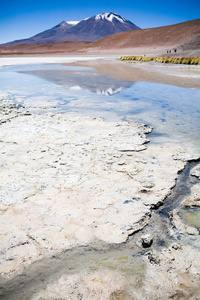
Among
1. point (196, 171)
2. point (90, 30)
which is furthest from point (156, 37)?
point (90, 30)

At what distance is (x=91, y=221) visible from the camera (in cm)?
146

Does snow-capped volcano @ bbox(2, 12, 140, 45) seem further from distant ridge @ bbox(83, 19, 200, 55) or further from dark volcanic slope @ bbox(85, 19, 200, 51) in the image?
distant ridge @ bbox(83, 19, 200, 55)

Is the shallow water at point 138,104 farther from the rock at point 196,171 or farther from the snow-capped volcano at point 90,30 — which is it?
the snow-capped volcano at point 90,30

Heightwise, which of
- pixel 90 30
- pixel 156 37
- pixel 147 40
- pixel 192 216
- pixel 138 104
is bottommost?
pixel 192 216

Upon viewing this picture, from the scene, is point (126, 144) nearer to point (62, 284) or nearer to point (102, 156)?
point (102, 156)

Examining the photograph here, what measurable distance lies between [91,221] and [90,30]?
193 meters

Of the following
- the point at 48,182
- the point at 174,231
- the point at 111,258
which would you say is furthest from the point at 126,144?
the point at 111,258

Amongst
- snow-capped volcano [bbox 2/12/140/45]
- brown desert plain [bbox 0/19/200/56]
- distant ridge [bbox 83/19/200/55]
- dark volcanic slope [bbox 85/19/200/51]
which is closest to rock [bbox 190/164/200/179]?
brown desert plain [bbox 0/19/200/56]

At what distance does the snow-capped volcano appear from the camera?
155m

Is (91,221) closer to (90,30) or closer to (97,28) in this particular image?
(90,30)

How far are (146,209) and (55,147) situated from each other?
1302mm

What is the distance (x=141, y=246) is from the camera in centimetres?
129

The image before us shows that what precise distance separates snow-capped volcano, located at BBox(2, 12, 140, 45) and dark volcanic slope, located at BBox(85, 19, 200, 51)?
8149cm

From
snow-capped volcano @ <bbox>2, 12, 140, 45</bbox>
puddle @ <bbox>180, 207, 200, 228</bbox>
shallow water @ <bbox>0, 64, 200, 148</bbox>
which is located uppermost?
snow-capped volcano @ <bbox>2, 12, 140, 45</bbox>
